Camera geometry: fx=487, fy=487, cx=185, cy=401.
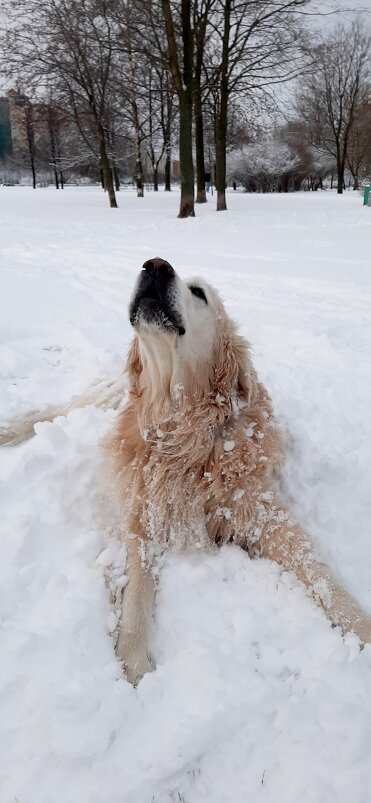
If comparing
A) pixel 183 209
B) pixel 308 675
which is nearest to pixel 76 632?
pixel 308 675

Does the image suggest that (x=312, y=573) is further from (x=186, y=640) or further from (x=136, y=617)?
(x=136, y=617)

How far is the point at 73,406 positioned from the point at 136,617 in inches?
74.1

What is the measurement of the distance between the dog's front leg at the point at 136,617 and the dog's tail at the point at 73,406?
131cm

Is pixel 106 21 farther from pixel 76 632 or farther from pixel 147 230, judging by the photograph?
pixel 76 632

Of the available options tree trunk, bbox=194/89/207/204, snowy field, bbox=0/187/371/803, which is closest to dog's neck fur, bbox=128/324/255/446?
snowy field, bbox=0/187/371/803

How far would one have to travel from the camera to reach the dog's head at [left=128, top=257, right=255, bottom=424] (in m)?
2.12

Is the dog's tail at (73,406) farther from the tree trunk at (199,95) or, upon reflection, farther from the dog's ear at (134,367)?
the tree trunk at (199,95)

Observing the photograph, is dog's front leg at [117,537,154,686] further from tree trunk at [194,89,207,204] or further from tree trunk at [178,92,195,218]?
tree trunk at [194,89,207,204]

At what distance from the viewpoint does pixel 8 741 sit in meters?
1.39

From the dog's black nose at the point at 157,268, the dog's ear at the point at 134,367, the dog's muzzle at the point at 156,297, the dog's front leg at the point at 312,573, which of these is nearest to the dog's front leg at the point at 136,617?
the dog's front leg at the point at 312,573

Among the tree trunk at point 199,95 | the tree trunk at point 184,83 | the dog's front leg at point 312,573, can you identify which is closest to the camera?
the dog's front leg at point 312,573

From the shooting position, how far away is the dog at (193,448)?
2.12m

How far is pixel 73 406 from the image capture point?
347 centimetres

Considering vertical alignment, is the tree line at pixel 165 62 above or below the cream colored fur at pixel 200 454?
above
